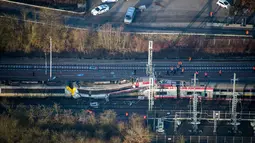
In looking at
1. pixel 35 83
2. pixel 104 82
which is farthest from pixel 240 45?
pixel 35 83

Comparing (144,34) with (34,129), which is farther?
(144,34)

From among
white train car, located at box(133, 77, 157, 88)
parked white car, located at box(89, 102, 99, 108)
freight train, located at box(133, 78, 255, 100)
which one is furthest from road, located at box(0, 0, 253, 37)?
parked white car, located at box(89, 102, 99, 108)

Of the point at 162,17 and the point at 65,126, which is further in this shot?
the point at 162,17

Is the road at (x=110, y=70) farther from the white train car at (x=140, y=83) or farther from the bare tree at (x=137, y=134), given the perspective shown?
the bare tree at (x=137, y=134)

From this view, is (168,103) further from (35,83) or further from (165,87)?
(35,83)

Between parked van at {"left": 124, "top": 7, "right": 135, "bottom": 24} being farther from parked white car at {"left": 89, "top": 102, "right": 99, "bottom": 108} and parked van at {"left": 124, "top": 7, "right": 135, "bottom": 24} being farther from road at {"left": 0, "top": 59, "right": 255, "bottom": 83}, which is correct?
parked white car at {"left": 89, "top": 102, "right": 99, "bottom": 108}

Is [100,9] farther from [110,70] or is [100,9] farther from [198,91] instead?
[198,91]

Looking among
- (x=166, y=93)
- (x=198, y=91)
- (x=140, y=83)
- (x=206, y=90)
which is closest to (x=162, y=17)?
(x=140, y=83)
